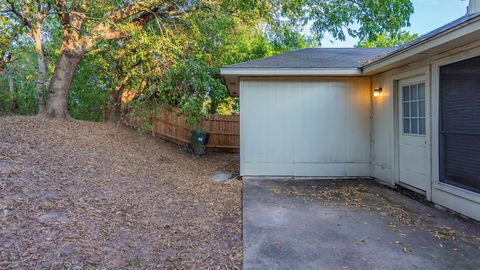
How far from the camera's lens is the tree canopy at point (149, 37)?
700 centimetres

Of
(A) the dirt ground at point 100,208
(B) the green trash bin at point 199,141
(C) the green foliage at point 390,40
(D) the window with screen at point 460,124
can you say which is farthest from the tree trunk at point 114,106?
(C) the green foliage at point 390,40

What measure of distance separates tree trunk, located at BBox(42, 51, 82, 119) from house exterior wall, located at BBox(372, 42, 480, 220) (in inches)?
288

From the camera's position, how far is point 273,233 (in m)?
3.54

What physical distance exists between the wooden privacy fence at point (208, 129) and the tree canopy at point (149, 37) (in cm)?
142

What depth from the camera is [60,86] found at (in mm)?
7965

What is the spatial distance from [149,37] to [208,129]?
196 inches

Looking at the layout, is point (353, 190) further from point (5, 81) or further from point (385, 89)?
point (5, 81)

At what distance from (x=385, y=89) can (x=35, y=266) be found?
19.8ft

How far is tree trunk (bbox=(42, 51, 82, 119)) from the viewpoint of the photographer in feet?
25.8

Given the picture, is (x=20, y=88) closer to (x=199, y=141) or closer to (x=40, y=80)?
(x=40, y=80)

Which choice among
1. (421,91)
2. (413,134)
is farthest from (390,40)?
(413,134)

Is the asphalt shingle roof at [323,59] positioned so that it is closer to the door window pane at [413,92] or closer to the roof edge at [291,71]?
the roof edge at [291,71]

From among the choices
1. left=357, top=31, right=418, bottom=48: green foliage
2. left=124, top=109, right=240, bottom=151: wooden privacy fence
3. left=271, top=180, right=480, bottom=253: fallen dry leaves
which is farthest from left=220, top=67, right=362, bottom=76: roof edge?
left=357, top=31, right=418, bottom=48: green foliage

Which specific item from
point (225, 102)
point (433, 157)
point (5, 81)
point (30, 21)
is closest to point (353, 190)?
point (433, 157)
